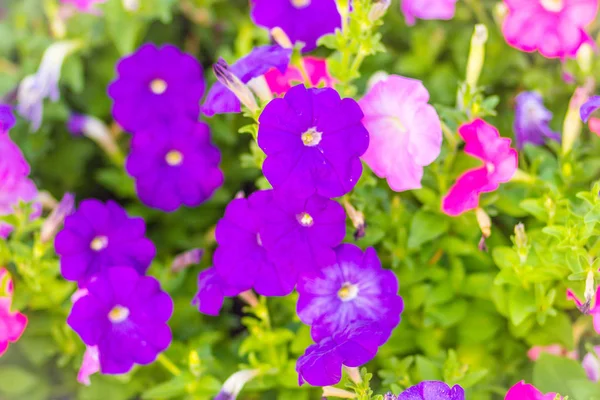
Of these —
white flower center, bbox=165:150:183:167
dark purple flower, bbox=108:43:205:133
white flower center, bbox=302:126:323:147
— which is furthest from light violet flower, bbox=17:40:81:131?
white flower center, bbox=302:126:323:147

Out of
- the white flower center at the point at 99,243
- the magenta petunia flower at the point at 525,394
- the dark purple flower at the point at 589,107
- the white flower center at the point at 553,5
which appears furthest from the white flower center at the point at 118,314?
the white flower center at the point at 553,5

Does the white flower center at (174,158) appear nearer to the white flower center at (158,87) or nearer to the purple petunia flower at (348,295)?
the white flower center at (158,87)

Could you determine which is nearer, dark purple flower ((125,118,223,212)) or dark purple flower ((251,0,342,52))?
dark purple flower ((251,0,342,52))

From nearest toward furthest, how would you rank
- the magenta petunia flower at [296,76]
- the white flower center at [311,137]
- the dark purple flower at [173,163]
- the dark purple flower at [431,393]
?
1. the dark purple flower at [431,393]
2. the white flower center at [311,137]
3. the magenta petunia flower at [296,76]
4. the dark purple flower at [173,163]

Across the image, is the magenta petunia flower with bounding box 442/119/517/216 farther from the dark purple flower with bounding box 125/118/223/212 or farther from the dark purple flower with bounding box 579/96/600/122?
the dark purple flower with bounding box 125/118/223/212

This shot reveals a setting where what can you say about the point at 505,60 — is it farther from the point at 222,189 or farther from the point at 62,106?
the point at 62,106

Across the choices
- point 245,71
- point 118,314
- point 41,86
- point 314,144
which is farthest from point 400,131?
point 41,86
